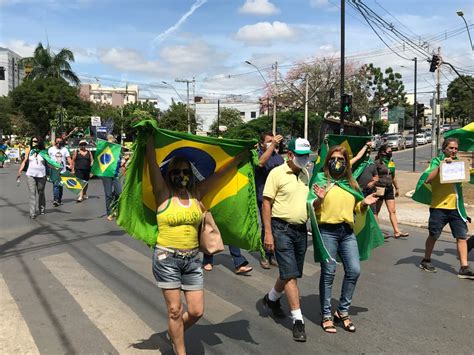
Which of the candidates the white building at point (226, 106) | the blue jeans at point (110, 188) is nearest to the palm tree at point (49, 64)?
the white building at point (226, 106)

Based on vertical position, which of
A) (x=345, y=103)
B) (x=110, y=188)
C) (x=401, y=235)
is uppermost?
(x=345, y=103)

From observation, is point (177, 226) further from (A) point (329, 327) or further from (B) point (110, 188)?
(B) point (110, 188)

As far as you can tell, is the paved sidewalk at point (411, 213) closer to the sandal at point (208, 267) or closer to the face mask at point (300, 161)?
the sandal at point (208, 267)

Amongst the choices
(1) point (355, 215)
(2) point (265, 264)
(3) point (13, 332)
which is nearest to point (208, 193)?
(1) point (355, 215)

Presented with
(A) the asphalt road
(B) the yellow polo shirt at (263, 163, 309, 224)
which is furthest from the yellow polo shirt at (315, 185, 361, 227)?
(A) the asphalt road

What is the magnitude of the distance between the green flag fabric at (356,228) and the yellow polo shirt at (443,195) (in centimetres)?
176

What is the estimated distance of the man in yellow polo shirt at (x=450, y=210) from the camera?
595cm

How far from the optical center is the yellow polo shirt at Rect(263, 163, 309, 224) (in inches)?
162

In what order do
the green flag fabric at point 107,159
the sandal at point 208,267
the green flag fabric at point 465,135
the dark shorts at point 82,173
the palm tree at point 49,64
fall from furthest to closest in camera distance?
A: the palm tree at point 49,64 → the dark shorts at point 82,173 → the green flag fabric at point 107,159 → the green flag fabric at point 465,135 → the sandal at point 208,267

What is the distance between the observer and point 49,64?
52.3 meters

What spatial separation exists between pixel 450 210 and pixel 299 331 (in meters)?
3.10

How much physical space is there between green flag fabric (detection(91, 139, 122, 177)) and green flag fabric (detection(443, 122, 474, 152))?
21.4 ft

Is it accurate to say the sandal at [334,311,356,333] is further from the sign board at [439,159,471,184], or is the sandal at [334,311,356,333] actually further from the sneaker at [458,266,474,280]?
the sign board at [439,159,471,184]

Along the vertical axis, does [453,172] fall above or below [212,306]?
above
